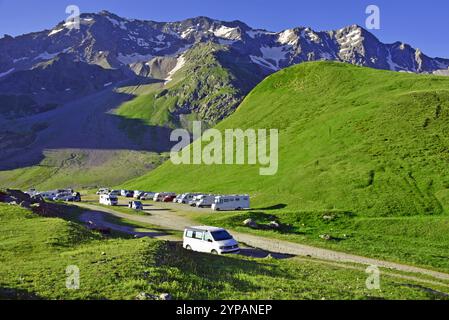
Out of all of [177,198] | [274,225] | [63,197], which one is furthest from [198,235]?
[63,197]

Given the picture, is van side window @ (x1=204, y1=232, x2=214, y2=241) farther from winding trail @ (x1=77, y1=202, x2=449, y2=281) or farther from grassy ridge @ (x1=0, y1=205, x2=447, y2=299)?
winding trail @ (x1=77, y1=202, x2=449, y2=281)

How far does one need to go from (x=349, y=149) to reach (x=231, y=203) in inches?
1181

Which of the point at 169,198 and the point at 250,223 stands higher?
the point at 169,198

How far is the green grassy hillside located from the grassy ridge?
40.5m

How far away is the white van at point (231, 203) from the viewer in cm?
8406

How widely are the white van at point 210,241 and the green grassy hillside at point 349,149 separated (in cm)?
3172

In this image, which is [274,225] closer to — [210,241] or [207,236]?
[207,236]

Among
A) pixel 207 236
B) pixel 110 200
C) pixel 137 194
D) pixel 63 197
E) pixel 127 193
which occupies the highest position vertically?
pixel 137 194

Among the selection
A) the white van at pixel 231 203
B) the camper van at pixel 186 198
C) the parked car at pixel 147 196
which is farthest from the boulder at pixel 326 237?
the parked car at pixel 147 196

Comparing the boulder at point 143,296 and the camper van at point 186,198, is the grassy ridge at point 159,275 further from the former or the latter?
the camper van at point 186,198

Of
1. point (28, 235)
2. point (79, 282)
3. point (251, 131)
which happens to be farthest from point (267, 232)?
point (251, 131)

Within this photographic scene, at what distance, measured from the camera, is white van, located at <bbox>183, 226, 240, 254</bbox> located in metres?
40.9

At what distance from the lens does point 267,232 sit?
59.3 metres

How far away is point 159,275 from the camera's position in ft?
82.6
